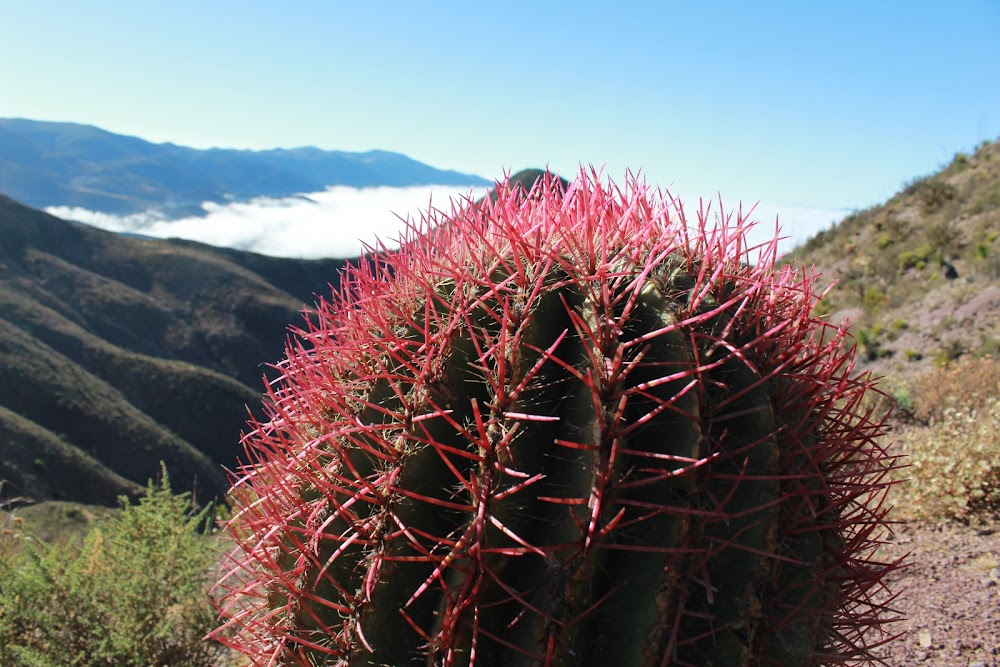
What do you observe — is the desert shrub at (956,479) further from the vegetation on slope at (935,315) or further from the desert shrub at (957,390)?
the desert shrub at (957,390)

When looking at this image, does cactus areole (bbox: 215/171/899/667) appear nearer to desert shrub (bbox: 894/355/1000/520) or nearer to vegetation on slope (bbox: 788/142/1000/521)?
vegetation on slope (bbox: 788/142/1000/521)

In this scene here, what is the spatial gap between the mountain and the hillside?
510 inches

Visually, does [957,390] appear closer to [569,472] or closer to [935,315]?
[935,315]

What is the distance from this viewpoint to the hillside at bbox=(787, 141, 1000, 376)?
12.1 metres

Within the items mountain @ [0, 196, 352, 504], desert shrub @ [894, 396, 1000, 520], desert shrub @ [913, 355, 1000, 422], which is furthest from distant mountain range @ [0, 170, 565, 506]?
desert shrub @ [913, 355, 1000, 422]

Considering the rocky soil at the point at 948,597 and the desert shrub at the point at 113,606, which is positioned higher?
the rocky soil at the point at 948,597

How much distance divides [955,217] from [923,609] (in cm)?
1773

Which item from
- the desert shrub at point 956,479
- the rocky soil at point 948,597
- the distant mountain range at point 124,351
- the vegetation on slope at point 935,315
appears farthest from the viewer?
the distant mountain range at point 124,351

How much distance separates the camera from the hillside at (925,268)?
39.7 ft

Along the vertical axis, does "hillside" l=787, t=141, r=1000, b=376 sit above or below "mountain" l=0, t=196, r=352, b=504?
above

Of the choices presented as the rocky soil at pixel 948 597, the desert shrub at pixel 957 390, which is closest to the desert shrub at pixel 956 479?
the rocky soil at pixel 948 597

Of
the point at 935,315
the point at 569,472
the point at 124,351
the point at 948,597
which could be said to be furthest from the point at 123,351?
the point at 569,472

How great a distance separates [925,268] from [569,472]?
17681mm

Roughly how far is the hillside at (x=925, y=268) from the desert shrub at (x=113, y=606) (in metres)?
9.52
